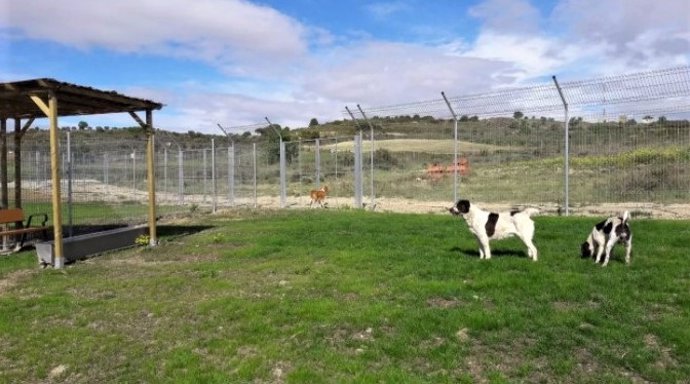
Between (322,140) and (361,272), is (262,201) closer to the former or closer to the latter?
(322,140)

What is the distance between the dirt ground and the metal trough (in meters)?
8.31

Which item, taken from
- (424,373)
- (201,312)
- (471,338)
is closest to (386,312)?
(471,338)

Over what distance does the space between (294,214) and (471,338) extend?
520 inches

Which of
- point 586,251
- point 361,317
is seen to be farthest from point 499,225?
point 361,317

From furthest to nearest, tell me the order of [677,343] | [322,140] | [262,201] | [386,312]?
1. [262,201]
2. [322,140]
3. [386,312]
4. [677,343]

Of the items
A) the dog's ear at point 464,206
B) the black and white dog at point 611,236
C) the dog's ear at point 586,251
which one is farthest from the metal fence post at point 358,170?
the black and white dog at point 611,236

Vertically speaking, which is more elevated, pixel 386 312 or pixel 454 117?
pixel 454 117

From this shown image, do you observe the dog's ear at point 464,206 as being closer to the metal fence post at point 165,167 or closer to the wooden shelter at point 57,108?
the wooden shelter at point 57,108

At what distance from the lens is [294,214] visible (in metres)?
18.4

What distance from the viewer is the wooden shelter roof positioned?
417 inches

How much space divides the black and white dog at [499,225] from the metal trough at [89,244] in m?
7.10

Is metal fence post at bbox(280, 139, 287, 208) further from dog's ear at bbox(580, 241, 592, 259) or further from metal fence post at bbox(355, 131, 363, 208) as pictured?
dog's ear at bbox(580, 241, 592, 259)

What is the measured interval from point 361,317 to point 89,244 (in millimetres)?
7648

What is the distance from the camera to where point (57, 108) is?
40.3 ft
